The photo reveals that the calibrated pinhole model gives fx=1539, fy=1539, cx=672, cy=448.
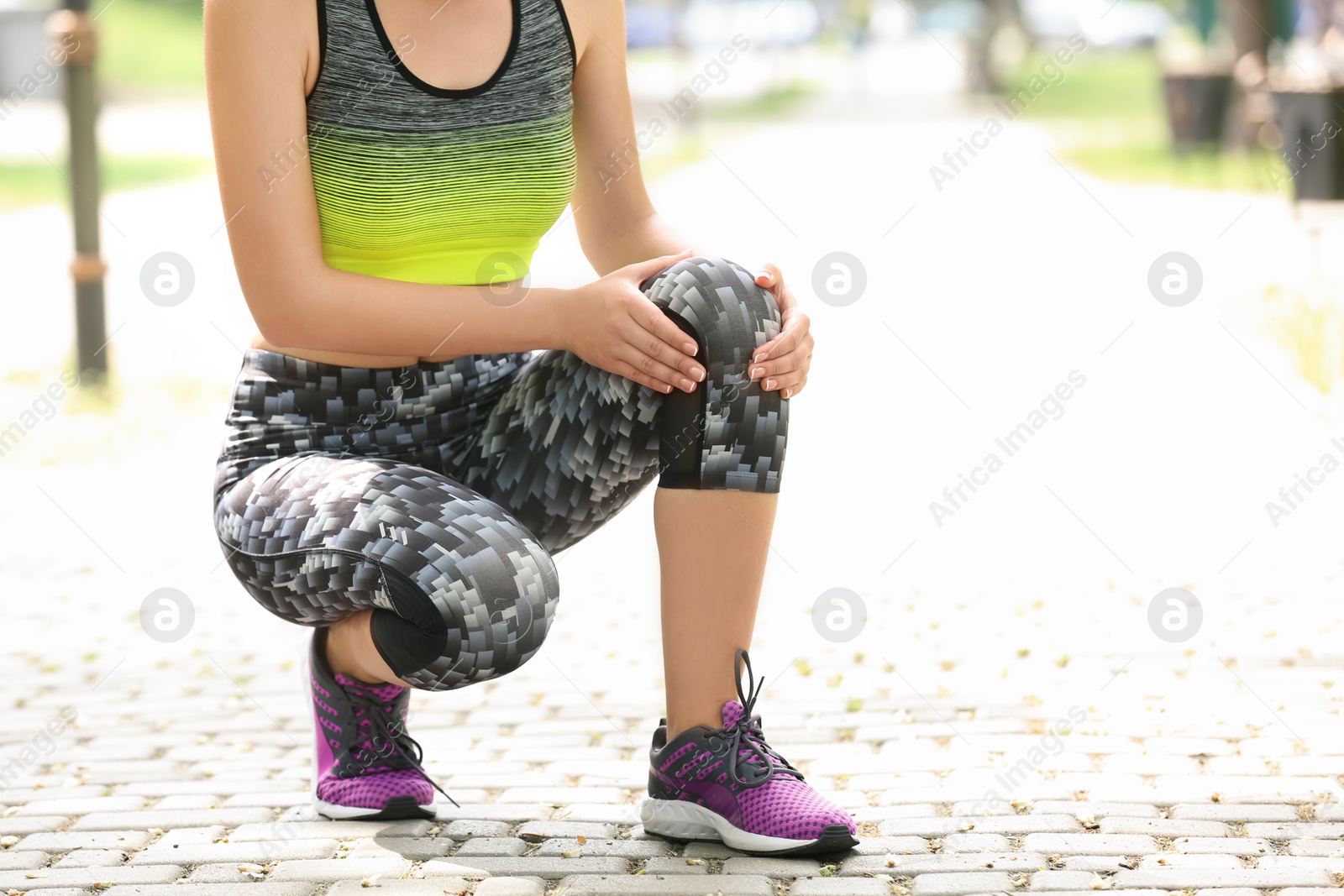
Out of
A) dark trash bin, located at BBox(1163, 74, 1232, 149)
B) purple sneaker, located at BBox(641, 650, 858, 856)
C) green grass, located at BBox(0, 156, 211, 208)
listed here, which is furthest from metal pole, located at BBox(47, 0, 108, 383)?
dark trash bin, located at BBox(1163, 74, 1232, 149)

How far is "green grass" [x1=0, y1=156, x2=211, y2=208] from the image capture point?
606 inches

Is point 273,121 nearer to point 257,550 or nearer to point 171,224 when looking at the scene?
point 257,550

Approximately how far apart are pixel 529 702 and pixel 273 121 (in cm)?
163

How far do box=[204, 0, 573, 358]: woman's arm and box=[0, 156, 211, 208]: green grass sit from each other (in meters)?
12.9

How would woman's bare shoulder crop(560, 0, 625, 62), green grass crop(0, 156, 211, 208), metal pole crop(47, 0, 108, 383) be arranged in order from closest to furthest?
woman's bare shoulder crop(560, 0, 625, 62) → metal pole crop(47, 0, 108, 383) → green grass crop(0, 156, 211, 208)

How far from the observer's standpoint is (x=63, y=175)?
16484mm

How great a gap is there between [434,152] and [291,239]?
0.29 metres

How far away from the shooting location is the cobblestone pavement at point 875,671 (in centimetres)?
251

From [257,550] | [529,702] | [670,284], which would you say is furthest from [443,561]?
[529,702]

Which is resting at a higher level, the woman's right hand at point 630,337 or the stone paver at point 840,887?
the woman's right hand at point 630,337

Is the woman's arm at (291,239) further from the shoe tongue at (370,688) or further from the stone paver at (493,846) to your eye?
the stone paver at (493,846)

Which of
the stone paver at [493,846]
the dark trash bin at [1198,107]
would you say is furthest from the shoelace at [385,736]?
the dark trash bin at [1198,107]

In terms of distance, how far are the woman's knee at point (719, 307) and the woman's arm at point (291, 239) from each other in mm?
184

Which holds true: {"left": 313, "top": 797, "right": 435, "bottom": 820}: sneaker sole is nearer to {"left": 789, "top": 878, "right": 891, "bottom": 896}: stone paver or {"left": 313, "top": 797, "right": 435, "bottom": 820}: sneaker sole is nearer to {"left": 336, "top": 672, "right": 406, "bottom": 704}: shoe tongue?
{"left": 336, "top": 672, "right": 406, "bottom": 704}: shoe tongue
